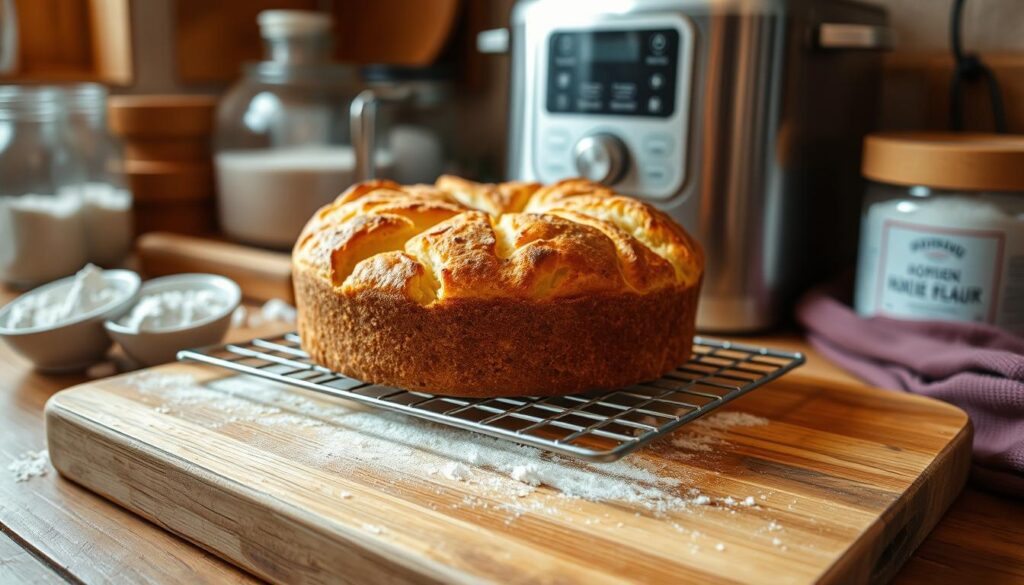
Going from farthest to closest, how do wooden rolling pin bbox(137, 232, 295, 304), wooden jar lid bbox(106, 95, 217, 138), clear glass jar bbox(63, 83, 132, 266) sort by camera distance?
wooden jar lid bbox(106, 95, 217, 138) < clear glass jar bbox(63, 83, 132, 266) < wooden rolling pin bbox(137, 232, 295, 304)

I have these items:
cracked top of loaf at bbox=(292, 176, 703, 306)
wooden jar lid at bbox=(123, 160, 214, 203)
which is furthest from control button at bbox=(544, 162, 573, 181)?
wooden jar lid at bbox=(123, 160, 214, 203)

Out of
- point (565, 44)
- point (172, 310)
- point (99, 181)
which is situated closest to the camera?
point (172, 310)

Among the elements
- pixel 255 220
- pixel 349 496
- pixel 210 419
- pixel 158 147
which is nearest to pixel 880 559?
pixel 349 496

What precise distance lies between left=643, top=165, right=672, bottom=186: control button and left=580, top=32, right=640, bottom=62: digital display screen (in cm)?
13

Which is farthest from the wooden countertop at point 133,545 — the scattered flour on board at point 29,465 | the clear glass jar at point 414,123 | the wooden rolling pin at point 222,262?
the clear glass jar at point 414,123

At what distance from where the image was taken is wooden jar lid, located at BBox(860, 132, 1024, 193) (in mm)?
845

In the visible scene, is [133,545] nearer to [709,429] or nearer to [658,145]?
[709,429]

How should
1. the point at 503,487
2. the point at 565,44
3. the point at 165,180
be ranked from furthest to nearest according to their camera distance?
the point at 165,180 → the point at 565,44 → the point at 503,487

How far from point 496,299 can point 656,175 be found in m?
0.44

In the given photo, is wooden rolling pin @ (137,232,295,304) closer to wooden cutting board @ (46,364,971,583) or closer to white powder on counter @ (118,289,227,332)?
white powder on counter @ (118,289,227,332)

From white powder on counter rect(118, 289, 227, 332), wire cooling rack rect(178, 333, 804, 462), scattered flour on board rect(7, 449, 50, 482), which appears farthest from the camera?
white powder on counter rect(118, 289, 227, 332)

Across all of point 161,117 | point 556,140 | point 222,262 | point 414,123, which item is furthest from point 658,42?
point 161,117

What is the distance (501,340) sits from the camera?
69 centimetres

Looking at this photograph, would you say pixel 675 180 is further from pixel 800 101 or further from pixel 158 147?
pixel 158 147
